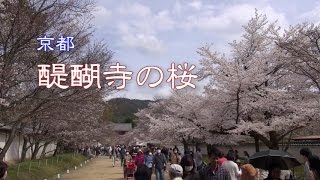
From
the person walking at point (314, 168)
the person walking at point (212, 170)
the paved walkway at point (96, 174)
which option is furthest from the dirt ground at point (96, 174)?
the person walking at point (314, 168)

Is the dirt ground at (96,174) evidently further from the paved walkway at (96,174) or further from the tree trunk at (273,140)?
the tree trunk at (273,140)

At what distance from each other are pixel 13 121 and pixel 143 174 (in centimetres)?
534

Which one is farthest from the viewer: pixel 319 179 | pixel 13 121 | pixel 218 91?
pixel 218 91

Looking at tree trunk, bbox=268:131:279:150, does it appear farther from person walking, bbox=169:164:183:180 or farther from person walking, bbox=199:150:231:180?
person walking, bbox=169:164:183:180

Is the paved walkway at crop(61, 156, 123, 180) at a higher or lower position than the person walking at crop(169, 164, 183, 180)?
lower

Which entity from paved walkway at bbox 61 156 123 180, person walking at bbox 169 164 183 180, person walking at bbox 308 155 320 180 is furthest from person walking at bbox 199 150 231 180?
paved walkway at bbox 61 156 123 180

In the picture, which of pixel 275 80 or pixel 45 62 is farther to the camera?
pixel 275 80

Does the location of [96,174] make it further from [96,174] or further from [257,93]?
[257,93]

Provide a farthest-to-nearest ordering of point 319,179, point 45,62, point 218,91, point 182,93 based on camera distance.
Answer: point 182,93 < point 218,91 < point 45,62 < point 319,179

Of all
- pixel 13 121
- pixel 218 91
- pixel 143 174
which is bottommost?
pixel 143 174

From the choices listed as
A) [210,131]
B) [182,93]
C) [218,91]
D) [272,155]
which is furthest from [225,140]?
[272,155]

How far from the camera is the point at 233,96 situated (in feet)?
61.3

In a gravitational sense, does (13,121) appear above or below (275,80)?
below

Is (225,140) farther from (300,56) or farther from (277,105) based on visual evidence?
(300,56)
